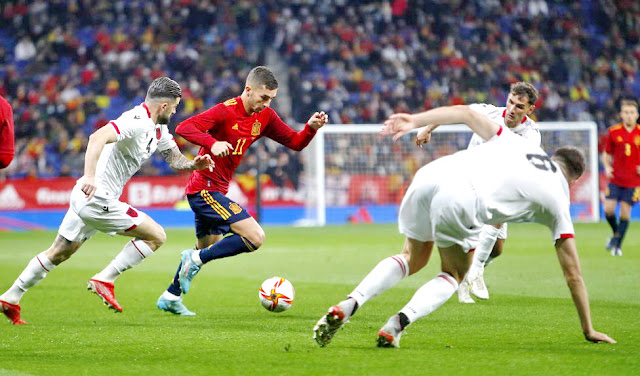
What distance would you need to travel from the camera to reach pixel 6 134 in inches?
270

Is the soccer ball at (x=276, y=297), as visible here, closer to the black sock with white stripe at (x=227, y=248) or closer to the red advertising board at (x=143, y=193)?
the black sock with white stripe at (x=227, y=248)

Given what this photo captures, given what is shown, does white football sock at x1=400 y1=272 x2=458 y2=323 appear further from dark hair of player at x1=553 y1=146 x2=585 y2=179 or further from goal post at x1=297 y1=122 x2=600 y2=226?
goal post at x1=297 y1=122 x2=600 y2=226

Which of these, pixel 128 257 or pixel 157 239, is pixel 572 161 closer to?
pixel 157 239

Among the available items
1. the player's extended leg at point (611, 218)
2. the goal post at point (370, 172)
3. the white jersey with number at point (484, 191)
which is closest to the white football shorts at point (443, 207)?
the white jersey with number at point (484, 191)

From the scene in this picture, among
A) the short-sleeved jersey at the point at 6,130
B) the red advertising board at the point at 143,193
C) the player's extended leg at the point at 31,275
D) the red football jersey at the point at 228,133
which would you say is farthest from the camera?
the red advertising board at the point at 143,193

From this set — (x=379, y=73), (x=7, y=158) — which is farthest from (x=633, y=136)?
(x=379, y=73)

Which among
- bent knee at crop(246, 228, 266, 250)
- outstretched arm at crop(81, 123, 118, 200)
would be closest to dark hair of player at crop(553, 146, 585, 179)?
bent knee at crop(246, 228, 266, 250)

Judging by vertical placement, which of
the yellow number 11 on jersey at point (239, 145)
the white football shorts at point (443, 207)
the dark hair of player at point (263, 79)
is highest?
the dark hair of player at point (263, 79)

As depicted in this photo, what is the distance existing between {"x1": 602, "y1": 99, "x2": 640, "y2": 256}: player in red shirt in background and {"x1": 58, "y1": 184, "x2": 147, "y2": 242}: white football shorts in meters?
9.33

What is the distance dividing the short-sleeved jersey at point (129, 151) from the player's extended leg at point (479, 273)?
324cm

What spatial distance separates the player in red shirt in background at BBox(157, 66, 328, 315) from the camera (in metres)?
8.50

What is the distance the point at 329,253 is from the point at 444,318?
26.9ft

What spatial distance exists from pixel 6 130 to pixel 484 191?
11.3 ft

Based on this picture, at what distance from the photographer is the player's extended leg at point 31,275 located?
7910 mm
